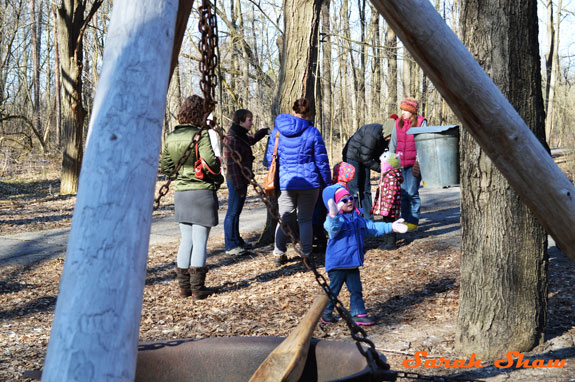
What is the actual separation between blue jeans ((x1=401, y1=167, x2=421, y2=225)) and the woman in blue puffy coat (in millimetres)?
1641

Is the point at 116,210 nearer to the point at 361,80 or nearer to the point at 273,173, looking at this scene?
the point at 273,173

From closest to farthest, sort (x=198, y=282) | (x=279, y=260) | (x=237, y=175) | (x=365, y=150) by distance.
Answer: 1. (x=198, y=282)
2. (x=279, y=260)
3. (x=237, y=175)
4. (x=365, y=150)

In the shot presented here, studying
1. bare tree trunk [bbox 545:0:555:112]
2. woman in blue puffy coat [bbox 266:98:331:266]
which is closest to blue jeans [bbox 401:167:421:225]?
woman in blue puffy coat [bbox 266:98:331:266]

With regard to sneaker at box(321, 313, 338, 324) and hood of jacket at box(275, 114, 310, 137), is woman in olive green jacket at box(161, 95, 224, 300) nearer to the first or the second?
hood of jacket at box(275, 114, 310, 137)

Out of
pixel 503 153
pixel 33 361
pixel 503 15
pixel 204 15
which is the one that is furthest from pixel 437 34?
pixel 33 361

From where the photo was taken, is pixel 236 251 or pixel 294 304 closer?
pixel 294 304

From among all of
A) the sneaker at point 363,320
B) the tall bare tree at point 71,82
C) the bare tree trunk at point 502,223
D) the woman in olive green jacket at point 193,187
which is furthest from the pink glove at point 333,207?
the tall bare tree at point 71,82

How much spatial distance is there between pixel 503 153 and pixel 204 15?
1454 mm

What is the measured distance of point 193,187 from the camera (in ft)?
20.1

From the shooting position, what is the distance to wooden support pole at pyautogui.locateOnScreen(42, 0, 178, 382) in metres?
1.44

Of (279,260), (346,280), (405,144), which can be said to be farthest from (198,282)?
(405,144)

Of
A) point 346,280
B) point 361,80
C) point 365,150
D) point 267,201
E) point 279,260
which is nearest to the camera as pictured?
point 267,201

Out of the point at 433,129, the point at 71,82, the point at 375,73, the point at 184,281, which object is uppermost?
the point at 375,73

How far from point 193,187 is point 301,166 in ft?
4.72
